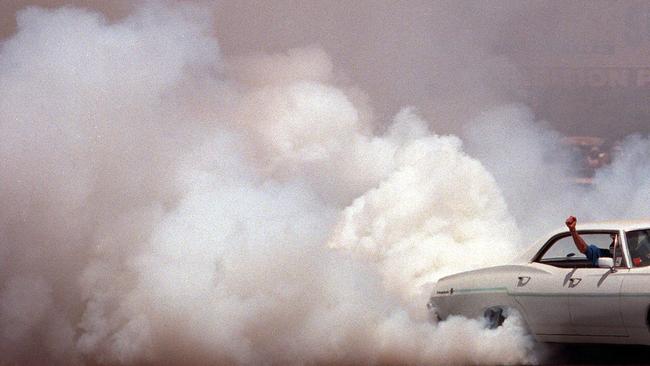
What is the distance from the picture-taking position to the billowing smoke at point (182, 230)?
46.7ft

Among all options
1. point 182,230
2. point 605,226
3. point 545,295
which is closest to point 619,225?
point 605,226

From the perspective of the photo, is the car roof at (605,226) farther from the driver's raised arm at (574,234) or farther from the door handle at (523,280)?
the door handle at (523,280)

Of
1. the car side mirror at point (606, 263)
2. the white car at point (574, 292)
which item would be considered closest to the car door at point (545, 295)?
the white car at point (574, 292)

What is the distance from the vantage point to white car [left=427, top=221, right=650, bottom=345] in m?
12.7

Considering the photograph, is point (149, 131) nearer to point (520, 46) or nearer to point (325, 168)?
point (325, 168)

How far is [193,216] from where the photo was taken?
1552 cm

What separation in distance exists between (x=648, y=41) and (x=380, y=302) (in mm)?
22597

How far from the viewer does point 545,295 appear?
44.0 feet

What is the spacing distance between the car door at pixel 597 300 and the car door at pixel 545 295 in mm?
95

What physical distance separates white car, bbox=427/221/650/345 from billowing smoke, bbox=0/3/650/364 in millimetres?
267

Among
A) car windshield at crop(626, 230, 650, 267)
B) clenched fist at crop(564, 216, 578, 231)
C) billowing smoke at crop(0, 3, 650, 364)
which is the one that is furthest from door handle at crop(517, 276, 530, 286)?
car windshield at crop(626, 230, 650, 267)

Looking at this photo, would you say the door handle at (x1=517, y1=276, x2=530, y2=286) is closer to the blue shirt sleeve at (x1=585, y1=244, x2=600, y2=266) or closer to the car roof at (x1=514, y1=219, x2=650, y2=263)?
the car roof at (x1=514, y1=219, x2=650, y2=263)

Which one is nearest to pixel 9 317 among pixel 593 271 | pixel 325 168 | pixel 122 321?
pixel 122 321

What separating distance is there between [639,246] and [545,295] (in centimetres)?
97
